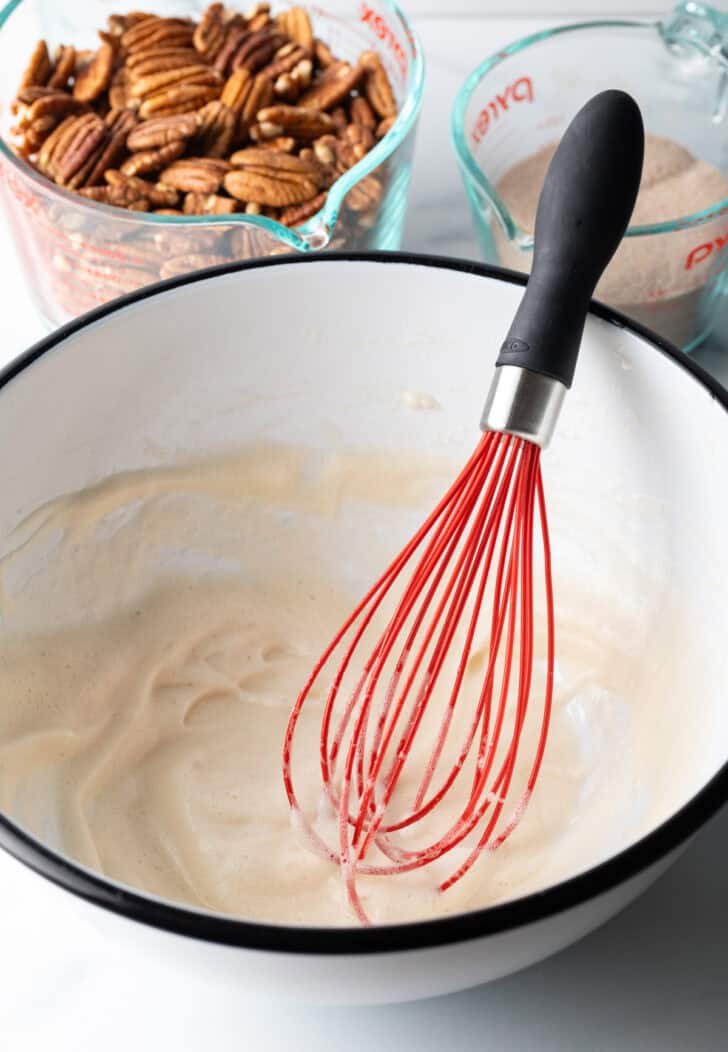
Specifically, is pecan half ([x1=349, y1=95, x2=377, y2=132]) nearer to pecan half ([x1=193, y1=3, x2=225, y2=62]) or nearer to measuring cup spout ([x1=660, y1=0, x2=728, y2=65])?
pecan half ([x1=193, y1=3, x2=225, y2=62])

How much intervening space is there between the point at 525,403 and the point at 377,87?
455 millimetres

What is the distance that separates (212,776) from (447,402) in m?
0.28

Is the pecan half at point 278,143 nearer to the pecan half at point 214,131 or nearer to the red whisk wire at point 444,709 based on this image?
the pecan half at point 214,131

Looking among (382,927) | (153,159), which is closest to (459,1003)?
(382,927)

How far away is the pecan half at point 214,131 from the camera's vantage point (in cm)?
98

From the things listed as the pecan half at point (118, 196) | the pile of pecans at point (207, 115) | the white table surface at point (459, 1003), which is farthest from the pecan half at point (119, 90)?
the white table surface at point (459, 1003)

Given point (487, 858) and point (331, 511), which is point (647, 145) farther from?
point (487, 858)

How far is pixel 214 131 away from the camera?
986mm

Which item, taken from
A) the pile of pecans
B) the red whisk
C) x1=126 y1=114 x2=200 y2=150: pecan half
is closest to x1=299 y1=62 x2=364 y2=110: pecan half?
the pile of pecans

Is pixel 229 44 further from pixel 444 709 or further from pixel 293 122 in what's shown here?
→ pixel 444 709

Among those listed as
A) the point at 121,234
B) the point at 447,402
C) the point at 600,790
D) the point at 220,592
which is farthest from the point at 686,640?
the point at 121,234

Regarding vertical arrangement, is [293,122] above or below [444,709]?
above

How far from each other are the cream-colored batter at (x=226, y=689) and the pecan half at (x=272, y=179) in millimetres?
199

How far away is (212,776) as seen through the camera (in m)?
0.81
